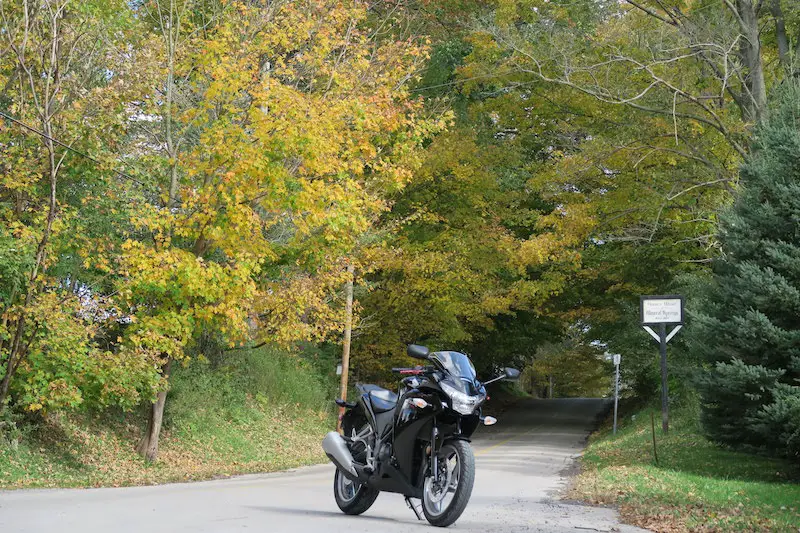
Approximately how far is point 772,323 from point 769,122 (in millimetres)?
4294

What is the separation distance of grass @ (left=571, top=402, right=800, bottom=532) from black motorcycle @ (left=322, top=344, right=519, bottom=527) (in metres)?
2.50

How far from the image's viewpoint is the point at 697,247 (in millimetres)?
26172

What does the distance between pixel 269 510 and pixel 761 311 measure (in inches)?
385

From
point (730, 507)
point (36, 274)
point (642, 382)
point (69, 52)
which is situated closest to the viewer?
point (730, 507)

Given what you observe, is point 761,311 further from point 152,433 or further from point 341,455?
point 152,433

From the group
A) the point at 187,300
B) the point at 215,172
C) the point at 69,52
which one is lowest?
the point at 187,300

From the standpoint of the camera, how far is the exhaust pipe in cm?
946

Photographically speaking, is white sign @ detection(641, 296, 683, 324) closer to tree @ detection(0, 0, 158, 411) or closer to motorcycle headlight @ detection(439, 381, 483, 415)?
tree @ detection(0, 0, 158, 411)

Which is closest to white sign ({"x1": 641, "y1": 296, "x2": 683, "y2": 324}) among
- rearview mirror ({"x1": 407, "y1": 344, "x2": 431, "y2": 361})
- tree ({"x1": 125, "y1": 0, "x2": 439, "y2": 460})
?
tree ({"x1": 125, "y1": 0, "x2": 439, "y2": 460})

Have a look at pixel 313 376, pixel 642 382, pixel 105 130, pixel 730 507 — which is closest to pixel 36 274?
pixel 105 130

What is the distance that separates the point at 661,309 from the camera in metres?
17.8

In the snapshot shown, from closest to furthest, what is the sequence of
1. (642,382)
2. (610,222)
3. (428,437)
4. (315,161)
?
1. (428,437)
2. (315,161)
3. (610,222)
4. (642,382)

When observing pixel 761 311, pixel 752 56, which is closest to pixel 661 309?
pixel 761 311

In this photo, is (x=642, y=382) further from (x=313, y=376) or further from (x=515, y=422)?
(x=313, y=376)
